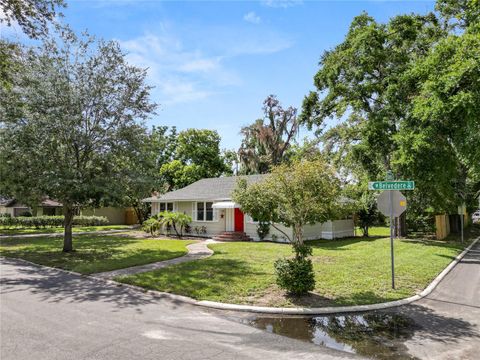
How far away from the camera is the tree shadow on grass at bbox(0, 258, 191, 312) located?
28.6 feet

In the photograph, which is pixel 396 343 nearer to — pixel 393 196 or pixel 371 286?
pixel 371 286

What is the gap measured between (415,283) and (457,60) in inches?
417

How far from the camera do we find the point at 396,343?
19.6 ft

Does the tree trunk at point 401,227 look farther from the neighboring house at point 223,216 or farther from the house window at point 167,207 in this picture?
the house window at point 167,207

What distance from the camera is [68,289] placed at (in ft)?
32.4

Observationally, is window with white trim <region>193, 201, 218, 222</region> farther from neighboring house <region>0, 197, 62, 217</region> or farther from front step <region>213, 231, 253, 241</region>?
neighboring house <region>0, 197, 62, 217</region>

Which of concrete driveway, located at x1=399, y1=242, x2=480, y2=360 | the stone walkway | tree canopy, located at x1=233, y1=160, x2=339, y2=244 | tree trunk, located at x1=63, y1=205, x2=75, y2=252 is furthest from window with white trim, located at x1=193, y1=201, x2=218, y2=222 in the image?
concrete driveway, located at x1=399, y1=242, x2=480, y2=360

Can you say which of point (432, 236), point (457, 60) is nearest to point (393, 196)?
point (457, 60)

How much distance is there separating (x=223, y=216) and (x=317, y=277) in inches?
579

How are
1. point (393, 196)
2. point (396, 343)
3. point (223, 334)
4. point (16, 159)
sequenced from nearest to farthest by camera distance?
point (396, 343), point (223, 334), point (393, 196), point (16, 159)

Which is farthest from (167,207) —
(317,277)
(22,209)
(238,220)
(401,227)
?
(22,209)

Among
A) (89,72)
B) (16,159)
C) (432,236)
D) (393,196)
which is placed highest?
(89,72)

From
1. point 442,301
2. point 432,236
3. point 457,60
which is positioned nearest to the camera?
point 442,301

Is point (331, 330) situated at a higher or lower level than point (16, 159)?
lower
